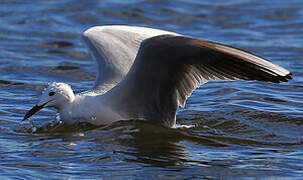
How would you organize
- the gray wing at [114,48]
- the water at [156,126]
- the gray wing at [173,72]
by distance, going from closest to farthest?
1. the water at [156,126]
2. the gray wing at [173,72]
3. the gray wing at [114,48]

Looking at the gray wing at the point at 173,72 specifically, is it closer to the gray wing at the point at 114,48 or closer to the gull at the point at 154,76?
the gull at the point at 154,76

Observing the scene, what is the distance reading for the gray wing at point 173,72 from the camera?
23.1ft

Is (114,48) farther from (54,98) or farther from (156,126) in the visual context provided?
(156,126)

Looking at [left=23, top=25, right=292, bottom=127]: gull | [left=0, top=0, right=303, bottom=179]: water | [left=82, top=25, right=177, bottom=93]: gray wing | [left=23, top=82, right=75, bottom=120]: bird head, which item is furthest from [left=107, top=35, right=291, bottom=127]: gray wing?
[left=82, top=25, right=177, bottom=93]: gray wing

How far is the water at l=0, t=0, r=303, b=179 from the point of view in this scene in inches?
265

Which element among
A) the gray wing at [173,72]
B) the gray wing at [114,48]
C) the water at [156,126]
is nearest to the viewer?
the water at [156,126]

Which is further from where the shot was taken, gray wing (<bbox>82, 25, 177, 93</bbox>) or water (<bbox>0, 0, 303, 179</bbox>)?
gray wing (<bbox>82, 25, 177, 93</bbox>)

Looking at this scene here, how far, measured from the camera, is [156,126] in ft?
26.2

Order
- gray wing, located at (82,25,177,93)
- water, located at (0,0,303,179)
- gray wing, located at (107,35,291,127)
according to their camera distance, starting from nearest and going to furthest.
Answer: water, located at (0,0,303,179), gray wing, located at (107,35,291,127), gray wing, located at (82,25,177,93)

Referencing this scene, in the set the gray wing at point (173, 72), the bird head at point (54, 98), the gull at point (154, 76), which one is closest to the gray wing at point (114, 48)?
the gull at point (154, 76)

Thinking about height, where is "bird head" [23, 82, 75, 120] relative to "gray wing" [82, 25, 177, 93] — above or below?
below

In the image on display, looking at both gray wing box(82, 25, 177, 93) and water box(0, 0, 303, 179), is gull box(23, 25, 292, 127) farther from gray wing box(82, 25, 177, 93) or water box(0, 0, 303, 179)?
water box(0, 0, 303, 179)

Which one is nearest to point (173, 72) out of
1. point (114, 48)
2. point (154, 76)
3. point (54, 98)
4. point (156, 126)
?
point (154, 76)

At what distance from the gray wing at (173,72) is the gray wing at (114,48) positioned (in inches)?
33.2
